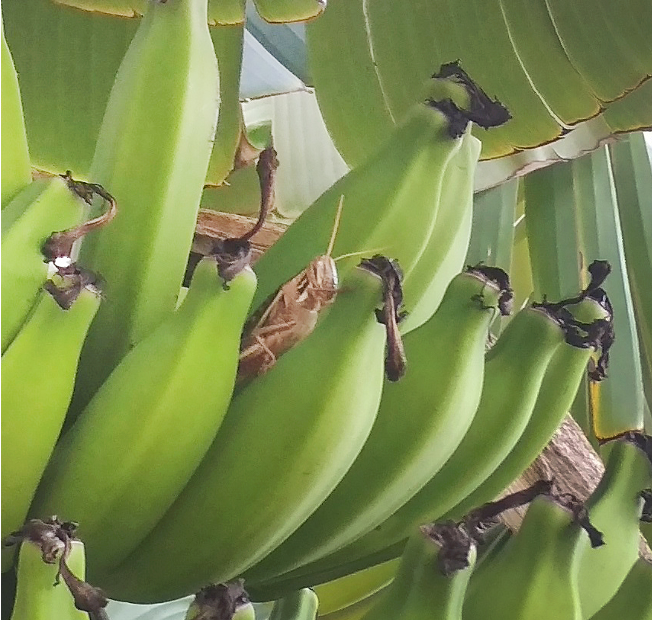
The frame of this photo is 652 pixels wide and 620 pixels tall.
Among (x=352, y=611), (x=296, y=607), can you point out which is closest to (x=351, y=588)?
Result: (x=352, y=611)

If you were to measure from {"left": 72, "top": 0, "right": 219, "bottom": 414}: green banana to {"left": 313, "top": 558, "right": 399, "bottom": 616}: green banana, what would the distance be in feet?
1.19

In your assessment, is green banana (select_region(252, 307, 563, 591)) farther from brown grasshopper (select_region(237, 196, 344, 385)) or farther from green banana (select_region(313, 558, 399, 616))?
green banana (select_region(313, 558, 399, 616))

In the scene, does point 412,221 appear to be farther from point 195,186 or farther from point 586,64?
point 586,64

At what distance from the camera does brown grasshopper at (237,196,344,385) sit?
33 centimetres

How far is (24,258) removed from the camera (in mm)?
290

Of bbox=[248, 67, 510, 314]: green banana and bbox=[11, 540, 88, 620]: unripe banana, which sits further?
bbox=[248, 67, 510, 314]: green banana

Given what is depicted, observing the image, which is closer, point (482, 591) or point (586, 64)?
point (482, 591)

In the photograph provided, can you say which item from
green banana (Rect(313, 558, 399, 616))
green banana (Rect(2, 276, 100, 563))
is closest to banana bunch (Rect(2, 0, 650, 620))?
green banana (Rect(2, 276, 100, 563))

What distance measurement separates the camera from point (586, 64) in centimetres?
66

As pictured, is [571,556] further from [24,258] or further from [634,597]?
A: [24,258]

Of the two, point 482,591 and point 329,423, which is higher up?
point 329,423

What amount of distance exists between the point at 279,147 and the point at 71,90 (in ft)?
1.04

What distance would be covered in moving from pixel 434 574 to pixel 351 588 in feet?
1.08

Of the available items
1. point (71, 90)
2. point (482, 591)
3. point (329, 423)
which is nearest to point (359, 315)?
point (329, 423)
